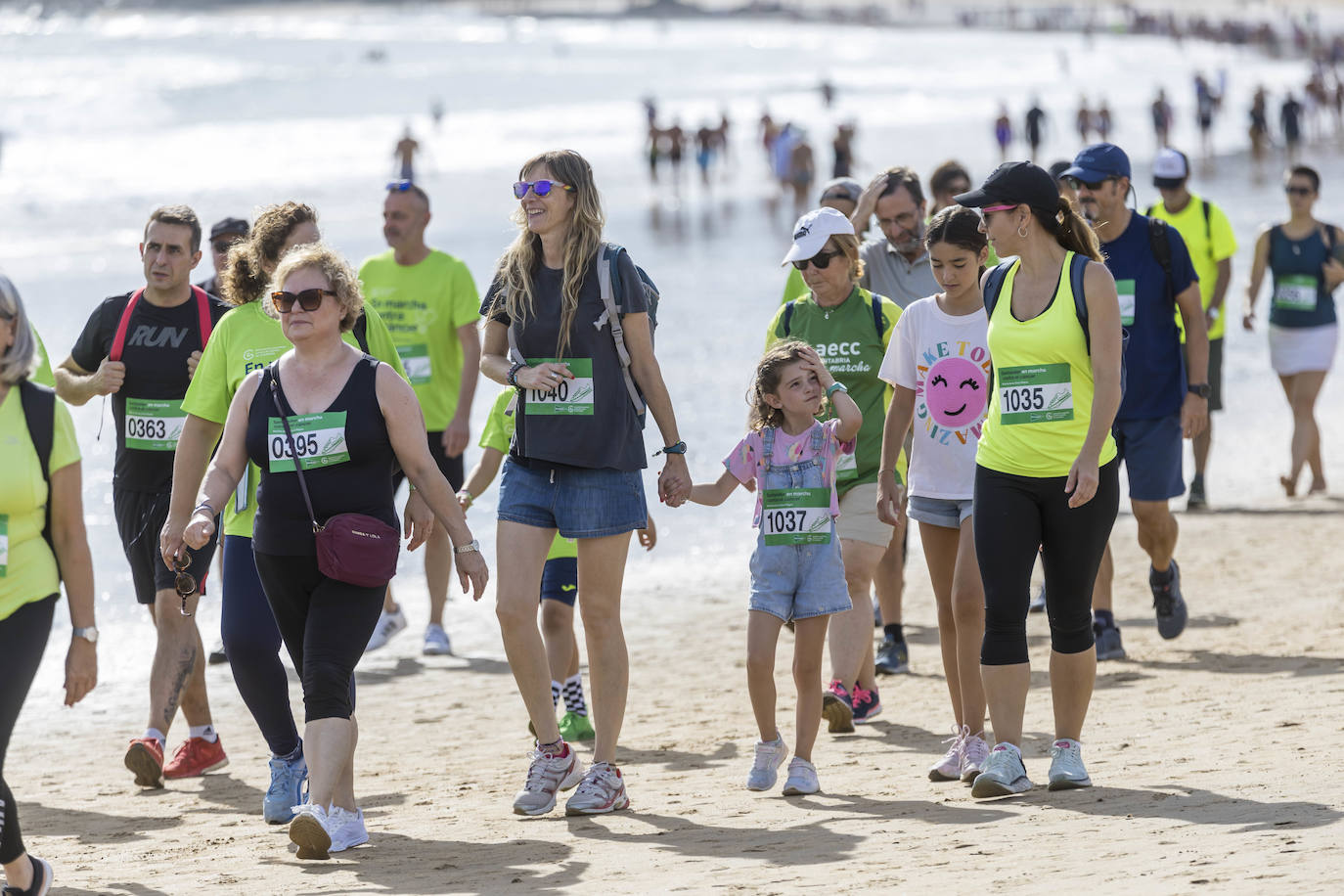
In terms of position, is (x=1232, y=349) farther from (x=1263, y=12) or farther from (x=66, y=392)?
(x=1263, y=12)

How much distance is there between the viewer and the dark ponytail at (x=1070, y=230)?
16.7ft

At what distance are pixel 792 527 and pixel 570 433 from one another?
844 millimetres

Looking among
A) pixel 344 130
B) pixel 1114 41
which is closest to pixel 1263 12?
pixel 1114 41

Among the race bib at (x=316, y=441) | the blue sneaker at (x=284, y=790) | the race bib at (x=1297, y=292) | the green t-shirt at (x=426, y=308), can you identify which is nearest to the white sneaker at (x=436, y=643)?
the green t-shirt at (x=426, y=308)

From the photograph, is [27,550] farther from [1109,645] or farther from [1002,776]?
[1109,645]

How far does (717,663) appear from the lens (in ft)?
27.6

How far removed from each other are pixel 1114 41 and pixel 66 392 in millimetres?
118664

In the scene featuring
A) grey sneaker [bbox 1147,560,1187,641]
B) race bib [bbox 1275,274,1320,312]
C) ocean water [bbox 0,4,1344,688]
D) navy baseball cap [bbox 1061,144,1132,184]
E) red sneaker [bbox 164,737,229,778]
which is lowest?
red sneaker [bbox 164,737,229,778]

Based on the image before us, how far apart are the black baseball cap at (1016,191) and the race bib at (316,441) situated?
1.92m

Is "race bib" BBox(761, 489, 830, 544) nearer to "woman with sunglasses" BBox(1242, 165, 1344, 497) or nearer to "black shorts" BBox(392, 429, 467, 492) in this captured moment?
"black shorts" BBox(392, 429, 467, 492)

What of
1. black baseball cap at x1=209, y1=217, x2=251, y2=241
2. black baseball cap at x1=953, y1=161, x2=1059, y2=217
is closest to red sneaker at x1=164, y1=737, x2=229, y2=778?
black baseball cap at x1=209, y1=217, x2=251, y2=241

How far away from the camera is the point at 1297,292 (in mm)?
10820

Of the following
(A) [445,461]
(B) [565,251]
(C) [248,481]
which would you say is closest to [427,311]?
(A) [445,461]

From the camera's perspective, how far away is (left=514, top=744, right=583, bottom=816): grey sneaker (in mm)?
5426
